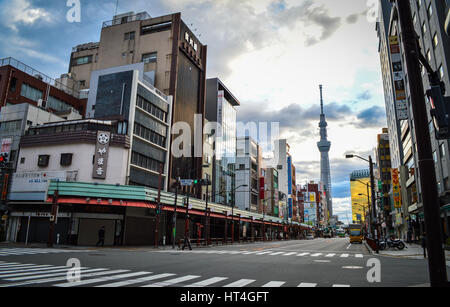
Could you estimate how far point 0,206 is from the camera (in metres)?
35.2

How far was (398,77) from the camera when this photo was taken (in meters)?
40.5

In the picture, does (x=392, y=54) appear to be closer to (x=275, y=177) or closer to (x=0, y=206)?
(x=0, y=206)

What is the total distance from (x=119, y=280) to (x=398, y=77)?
42.0 meters

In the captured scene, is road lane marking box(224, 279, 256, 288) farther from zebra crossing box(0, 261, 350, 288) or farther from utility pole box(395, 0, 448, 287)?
utility pole box(395, 0, 448, 287)

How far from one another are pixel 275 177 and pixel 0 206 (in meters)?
88.8

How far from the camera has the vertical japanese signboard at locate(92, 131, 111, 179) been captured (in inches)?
1372

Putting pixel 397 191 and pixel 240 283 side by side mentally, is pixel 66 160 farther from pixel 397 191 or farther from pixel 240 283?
pixel 397 191

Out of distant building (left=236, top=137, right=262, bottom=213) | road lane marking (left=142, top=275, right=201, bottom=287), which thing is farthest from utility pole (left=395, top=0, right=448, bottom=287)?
distant building (left=236, top=137, right=262, bottom=213)

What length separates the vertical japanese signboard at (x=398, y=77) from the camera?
40.8 m

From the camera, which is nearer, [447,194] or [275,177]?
[447,194]
